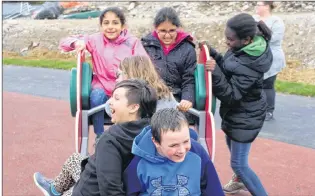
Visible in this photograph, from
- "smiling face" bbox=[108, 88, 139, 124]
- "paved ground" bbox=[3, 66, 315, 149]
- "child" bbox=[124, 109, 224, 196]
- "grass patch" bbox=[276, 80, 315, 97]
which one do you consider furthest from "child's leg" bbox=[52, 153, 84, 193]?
"grass patch" bbox=[276, 80, 315, 97]

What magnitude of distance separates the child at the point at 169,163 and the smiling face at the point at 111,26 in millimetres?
1789

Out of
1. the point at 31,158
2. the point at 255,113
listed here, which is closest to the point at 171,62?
the point at 255,113

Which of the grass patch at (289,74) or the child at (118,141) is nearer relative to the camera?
the child at (118,141)

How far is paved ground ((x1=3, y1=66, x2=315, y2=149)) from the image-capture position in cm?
653

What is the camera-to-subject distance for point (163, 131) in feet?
7.65

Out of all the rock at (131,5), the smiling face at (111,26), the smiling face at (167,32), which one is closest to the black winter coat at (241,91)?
the smiling face at (167,32)

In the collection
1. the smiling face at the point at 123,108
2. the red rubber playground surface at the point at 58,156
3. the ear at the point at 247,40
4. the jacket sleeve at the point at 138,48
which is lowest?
the red rubber playground surface at the point at 58,156

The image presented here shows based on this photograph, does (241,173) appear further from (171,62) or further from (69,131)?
(69,131)

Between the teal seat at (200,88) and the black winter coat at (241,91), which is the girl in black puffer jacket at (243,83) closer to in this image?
the black winter coat at (241,91)

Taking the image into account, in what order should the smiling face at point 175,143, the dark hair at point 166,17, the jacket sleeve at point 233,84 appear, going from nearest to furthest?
the smiling face at point 175,143, the jacket sleeve at point 233,84, the dark hair at point 166,17

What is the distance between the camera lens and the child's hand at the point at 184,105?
377 cm

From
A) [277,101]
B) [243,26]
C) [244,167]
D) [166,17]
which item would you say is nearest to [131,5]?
[277,101]

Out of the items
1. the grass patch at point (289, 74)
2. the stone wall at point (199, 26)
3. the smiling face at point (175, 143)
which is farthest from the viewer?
the stone wall at point (199, 26)

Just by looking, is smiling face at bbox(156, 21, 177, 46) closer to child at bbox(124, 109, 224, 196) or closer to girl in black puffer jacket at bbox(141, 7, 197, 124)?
girl in black puffer jacket at bbox(141, 7, 197, 124)
